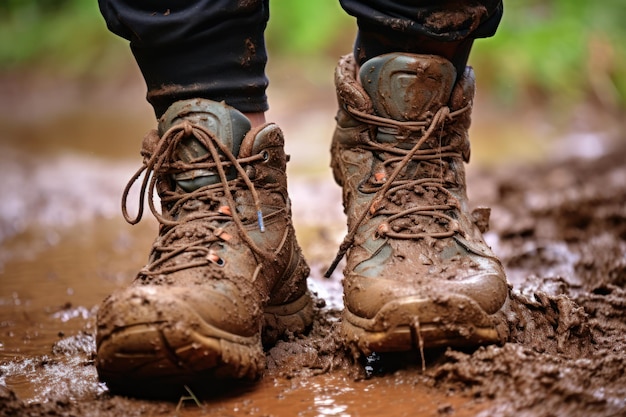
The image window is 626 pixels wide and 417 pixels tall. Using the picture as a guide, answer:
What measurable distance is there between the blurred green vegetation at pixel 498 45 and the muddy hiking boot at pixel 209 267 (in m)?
5.82

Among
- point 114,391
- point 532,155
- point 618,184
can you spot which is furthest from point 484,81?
point 114,391

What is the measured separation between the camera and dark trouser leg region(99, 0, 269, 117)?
5.25 feet

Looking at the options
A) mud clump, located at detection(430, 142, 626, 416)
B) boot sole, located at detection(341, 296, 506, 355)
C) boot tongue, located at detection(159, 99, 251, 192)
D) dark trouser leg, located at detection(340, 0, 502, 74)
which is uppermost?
dark trouser leg, located at detection(340, 0, 502, 74)

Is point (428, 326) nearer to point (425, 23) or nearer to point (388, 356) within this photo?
point (388, 356)

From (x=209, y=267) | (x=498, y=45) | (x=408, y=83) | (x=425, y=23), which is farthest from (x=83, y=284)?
(x=498, y=45)

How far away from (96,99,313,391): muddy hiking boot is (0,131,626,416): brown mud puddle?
8 cm

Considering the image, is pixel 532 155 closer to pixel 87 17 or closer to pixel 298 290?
pixel 298 290

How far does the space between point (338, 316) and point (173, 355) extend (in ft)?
2.11

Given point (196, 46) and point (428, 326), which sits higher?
point (196, 46)

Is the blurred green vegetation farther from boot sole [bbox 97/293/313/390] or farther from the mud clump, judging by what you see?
boot sole [bbox 97/293/313/390]

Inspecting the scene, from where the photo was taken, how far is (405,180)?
1.69 meters

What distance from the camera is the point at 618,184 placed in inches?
143

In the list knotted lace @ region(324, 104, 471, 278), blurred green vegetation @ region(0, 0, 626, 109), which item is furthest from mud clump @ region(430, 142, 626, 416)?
blurred green vegetation @ region(0, 0, 626, 109)

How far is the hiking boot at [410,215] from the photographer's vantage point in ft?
4.64
